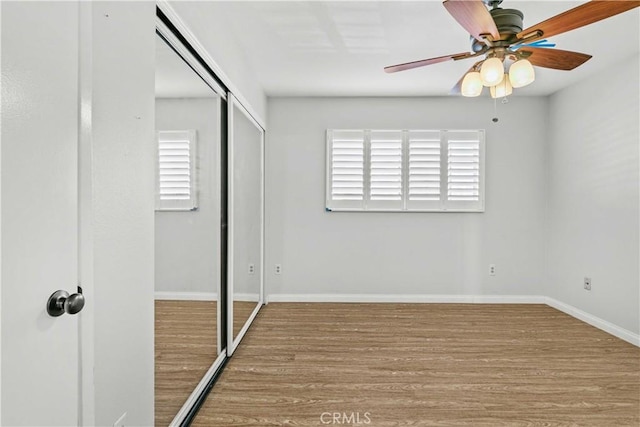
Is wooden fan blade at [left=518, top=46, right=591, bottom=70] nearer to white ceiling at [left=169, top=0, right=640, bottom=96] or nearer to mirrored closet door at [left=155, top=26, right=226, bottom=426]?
white ceiling at [left=169, top=0, right=640, bottom=96]

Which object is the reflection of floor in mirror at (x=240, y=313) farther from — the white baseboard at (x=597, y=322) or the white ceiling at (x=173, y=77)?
the white baseboard at (x=597, y=322)

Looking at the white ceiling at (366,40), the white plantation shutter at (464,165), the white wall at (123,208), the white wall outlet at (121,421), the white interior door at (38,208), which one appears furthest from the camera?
the white plantation shutter at (464,165)

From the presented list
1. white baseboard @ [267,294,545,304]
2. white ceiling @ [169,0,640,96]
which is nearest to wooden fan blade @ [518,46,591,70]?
white ceiling @ [169,0,640,96]

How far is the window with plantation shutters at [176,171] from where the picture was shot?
63.3 inches

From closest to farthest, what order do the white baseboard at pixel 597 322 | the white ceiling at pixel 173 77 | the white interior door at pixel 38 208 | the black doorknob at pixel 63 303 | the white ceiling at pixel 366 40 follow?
the white interior door at pixel 38 208, the black doorknob at pixel 63 303, the white ceiling at pixel 173 77, the white ceiling at pixel 366 40, the white baseboard at pixel 597 322

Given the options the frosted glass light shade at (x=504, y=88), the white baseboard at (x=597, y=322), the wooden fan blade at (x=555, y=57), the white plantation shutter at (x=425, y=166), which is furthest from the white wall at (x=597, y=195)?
the frosted glass light shade at (x=504, y=88)

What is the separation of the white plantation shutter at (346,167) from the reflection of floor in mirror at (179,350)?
2312 mm

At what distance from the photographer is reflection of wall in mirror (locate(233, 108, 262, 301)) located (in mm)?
2887

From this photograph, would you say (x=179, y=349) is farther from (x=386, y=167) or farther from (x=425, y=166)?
(x=425, y=166)

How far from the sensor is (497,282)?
4258 mm

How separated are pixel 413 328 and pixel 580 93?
3.04 metres

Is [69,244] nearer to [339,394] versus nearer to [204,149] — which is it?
[204,149]

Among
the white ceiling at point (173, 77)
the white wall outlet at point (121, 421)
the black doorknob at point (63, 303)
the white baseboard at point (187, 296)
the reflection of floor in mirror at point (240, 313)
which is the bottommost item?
the reflection of floor in mirror at point (240, 313)

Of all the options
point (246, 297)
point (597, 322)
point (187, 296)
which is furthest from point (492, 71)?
point (597, 322)
